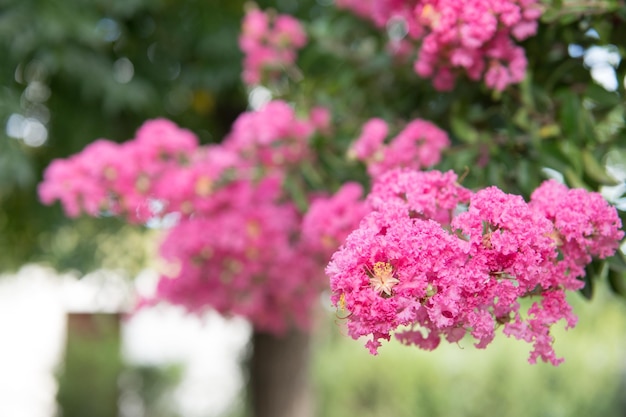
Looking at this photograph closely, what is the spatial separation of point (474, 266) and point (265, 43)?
1.70 metres

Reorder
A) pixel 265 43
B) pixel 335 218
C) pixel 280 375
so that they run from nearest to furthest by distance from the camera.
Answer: pixel 335 218
pixel 265 43
pixel 280 375

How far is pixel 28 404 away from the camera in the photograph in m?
7.54

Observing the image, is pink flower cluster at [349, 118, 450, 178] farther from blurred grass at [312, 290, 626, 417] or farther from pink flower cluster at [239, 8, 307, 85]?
blurred grass at [312, 290, 626, 417]

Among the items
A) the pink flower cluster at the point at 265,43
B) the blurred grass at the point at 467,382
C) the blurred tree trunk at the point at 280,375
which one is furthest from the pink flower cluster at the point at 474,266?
the blurred grass at the point at 467,382

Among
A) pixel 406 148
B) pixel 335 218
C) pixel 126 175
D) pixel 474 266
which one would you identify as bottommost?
pixel 474 266

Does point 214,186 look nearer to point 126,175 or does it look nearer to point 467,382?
point 126,175

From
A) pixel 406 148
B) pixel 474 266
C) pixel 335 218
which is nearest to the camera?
pixel 474 266

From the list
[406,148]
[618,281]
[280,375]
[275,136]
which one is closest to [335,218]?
[406,148]

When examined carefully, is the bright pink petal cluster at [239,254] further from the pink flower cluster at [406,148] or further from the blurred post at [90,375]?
the blurred post at [90,375]

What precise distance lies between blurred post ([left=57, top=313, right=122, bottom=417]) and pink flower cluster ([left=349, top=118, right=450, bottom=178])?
5188mm

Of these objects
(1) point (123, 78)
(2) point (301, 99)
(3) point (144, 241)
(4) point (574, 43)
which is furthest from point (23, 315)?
(4) point (574, 43)

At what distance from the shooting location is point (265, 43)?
8.49ft

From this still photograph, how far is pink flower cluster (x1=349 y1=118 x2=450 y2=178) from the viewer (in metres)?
1.80

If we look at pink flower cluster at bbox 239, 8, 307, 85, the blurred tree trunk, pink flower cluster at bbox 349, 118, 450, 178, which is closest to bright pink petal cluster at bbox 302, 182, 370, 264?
pink flower cluster at bbox 349, 118, 450, 178
